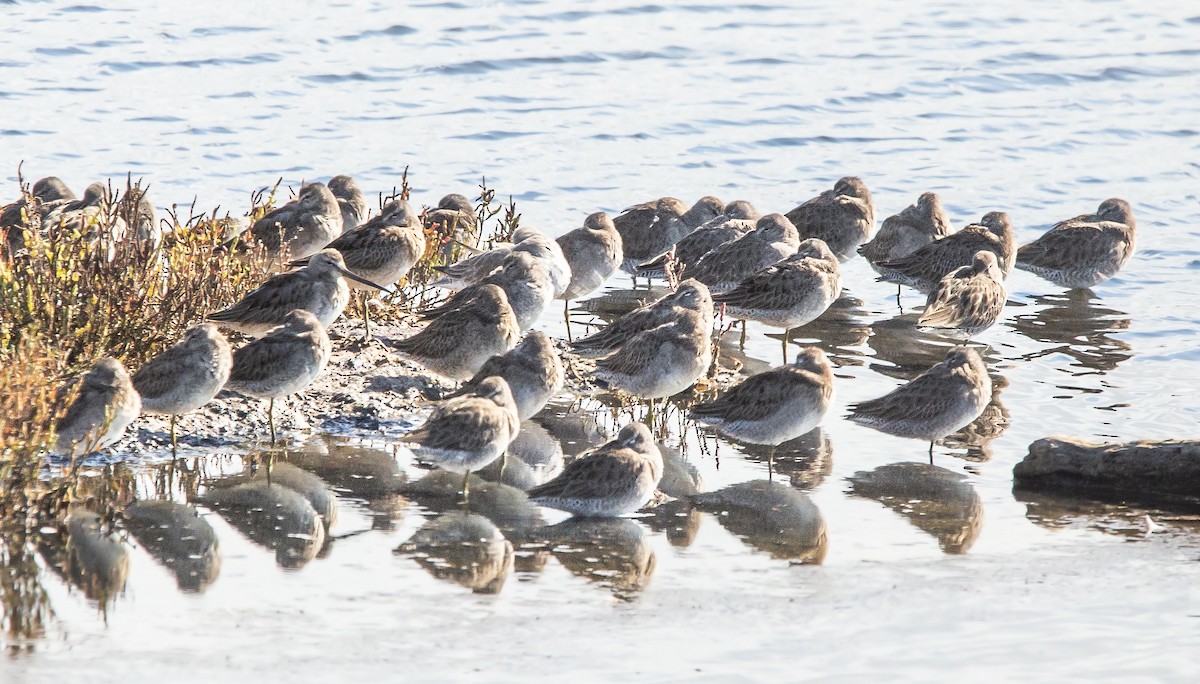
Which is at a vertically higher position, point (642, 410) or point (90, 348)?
point (90, 348)

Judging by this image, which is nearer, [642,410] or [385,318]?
[642,410]

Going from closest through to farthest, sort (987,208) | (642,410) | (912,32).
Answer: (642,410)
(987,208)
(912,32)

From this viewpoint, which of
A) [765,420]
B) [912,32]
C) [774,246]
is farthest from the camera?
[912,32]

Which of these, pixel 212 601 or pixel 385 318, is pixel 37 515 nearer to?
pixel 212 601

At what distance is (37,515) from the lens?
737cm

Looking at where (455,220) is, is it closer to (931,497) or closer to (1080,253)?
(1080,253)

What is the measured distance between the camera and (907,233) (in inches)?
598

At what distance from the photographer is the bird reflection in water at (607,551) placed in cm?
723

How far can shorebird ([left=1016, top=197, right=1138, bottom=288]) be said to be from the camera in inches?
582

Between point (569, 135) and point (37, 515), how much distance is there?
14129mm

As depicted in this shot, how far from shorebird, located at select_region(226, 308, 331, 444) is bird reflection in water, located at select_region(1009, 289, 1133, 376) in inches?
231

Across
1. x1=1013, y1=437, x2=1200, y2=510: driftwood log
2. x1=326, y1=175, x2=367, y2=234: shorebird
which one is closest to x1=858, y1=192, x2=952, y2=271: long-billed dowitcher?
x1=326, y1=175, x2=367, y2=234: shorebird

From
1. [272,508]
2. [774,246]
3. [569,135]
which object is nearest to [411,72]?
[569,135]

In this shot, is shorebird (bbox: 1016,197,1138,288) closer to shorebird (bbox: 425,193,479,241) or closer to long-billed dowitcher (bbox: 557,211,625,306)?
long-billed dowitcher (bbox: 557,211,625,306)
